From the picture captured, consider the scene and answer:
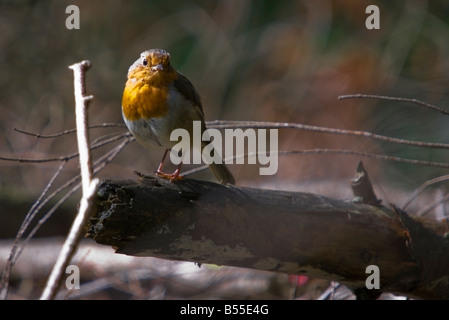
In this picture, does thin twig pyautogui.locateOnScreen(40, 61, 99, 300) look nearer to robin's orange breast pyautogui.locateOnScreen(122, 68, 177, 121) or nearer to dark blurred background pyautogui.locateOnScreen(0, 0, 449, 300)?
robin's orange breast pyautogui.locateOnScreen(122, 68, 177, 121)

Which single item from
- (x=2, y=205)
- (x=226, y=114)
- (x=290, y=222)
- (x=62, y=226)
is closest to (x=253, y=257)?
(x=290, y=222)

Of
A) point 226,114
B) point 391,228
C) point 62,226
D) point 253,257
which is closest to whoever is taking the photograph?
point 253,257

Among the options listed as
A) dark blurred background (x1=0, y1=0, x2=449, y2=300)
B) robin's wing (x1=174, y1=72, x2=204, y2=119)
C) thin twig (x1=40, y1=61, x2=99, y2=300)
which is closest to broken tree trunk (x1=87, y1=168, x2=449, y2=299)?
thin twig (x1=40, y1=61, x2=99, y2=300)

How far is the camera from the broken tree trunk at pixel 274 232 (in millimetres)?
1981

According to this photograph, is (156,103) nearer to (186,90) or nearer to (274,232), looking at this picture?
(186,90)

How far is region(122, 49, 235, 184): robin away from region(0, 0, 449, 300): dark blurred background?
10.9ft

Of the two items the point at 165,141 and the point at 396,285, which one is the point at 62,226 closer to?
the point at 165,141

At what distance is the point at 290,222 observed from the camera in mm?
2299

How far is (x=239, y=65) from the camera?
732 centimetres

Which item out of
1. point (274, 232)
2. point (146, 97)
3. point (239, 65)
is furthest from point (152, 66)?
point (239, 65)

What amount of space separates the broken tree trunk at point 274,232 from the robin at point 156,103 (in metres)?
0.41

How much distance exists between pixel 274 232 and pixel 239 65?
206 inches

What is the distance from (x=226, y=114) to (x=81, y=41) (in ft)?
6.33

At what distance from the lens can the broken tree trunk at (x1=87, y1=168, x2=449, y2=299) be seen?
198 centimetres
